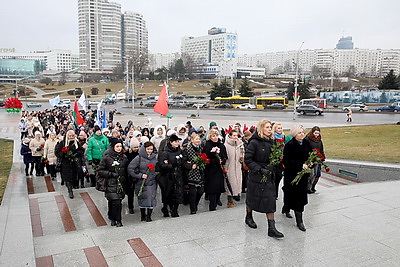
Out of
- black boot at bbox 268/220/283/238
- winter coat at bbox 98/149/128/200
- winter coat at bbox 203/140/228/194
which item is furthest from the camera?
winter coat at bbox 203/140/228/194

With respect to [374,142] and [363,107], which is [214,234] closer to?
[374,142]

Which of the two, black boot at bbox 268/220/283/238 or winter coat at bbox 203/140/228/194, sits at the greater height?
winter coat at bbox 203/140/228/194

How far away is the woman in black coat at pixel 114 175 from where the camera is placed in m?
5.75

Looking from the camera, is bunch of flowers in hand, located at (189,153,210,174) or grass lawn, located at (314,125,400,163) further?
grass lawn, located at (314,125,400,163)

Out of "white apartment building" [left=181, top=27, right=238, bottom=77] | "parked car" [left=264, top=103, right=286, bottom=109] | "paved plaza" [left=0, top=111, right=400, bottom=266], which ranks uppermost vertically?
"white apartment building" [left=181, top=27, right=238, bottom=77]

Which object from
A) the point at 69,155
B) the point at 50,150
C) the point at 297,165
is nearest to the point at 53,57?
the point at 50,150

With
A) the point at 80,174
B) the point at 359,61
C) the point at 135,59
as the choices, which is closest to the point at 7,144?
the point at 80,174

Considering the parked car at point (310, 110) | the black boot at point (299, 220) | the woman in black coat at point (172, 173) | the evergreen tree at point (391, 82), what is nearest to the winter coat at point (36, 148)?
the woman in black coat at point (172, 173)

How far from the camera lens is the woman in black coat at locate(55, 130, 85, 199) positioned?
7.90 m

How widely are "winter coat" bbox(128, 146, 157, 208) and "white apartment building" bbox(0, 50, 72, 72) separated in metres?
183

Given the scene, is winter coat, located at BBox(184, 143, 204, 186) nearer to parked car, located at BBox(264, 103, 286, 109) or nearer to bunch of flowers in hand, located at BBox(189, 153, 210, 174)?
bunch of flowers in hand, located at BBox(189, 153, 210, 174)

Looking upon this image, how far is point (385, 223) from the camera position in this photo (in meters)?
5.63

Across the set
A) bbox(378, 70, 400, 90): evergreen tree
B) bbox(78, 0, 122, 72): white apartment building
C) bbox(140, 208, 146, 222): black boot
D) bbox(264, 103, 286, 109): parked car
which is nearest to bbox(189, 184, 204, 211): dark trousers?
bbox(140, 208, 146, 222): black boot

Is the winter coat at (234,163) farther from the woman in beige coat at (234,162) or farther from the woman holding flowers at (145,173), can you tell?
the woman holding flowers at (145,173)
